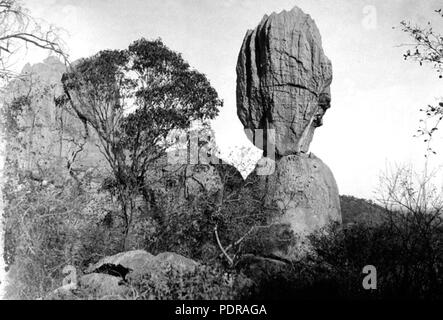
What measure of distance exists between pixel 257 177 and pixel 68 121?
8.95 meters

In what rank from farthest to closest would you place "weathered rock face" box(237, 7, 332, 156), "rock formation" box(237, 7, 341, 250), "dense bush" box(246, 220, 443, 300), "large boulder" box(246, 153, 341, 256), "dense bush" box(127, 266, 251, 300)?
"weathered rock face" box(237, 7, 332, 156) → "rock formation" box(237, 7, 341, 250) → "large boulder" box(246, 153, 341, 256) → "dense bush" box(246, 220, 443, 300) → "dense bush" box(127, 266, 251, 300)

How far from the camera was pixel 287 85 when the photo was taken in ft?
61.1

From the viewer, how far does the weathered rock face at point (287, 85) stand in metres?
18.6

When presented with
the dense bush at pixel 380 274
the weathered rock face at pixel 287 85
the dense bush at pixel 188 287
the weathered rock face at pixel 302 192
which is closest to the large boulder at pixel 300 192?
the weathered rock face at pixel 302 192

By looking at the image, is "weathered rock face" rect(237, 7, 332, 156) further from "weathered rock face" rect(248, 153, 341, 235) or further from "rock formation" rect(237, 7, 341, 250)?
"weathered rock face" rect(248, 153, 341, 235)

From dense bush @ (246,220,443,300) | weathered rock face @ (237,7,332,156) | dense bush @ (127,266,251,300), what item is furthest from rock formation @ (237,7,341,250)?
dense bush @ (127,266,251,300)

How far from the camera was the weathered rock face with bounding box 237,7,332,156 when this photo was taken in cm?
1861

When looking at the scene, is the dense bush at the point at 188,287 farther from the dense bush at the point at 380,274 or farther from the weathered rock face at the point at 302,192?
the weathered rock face at the point at 302,192

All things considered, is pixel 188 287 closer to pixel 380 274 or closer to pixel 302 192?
pixel 380 274

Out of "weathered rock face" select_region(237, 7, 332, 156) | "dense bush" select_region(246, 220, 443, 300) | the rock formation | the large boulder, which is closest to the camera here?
"dense bush" select_region(246, 220, 443, 300)

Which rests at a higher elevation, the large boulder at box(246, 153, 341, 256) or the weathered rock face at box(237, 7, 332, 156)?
the weathered rock face at box(237, 7, 332, 156)

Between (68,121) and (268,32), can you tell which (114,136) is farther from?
(268,32)

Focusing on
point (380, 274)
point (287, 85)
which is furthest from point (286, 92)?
point (380, 274)

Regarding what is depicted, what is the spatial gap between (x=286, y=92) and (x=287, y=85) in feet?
0.96
